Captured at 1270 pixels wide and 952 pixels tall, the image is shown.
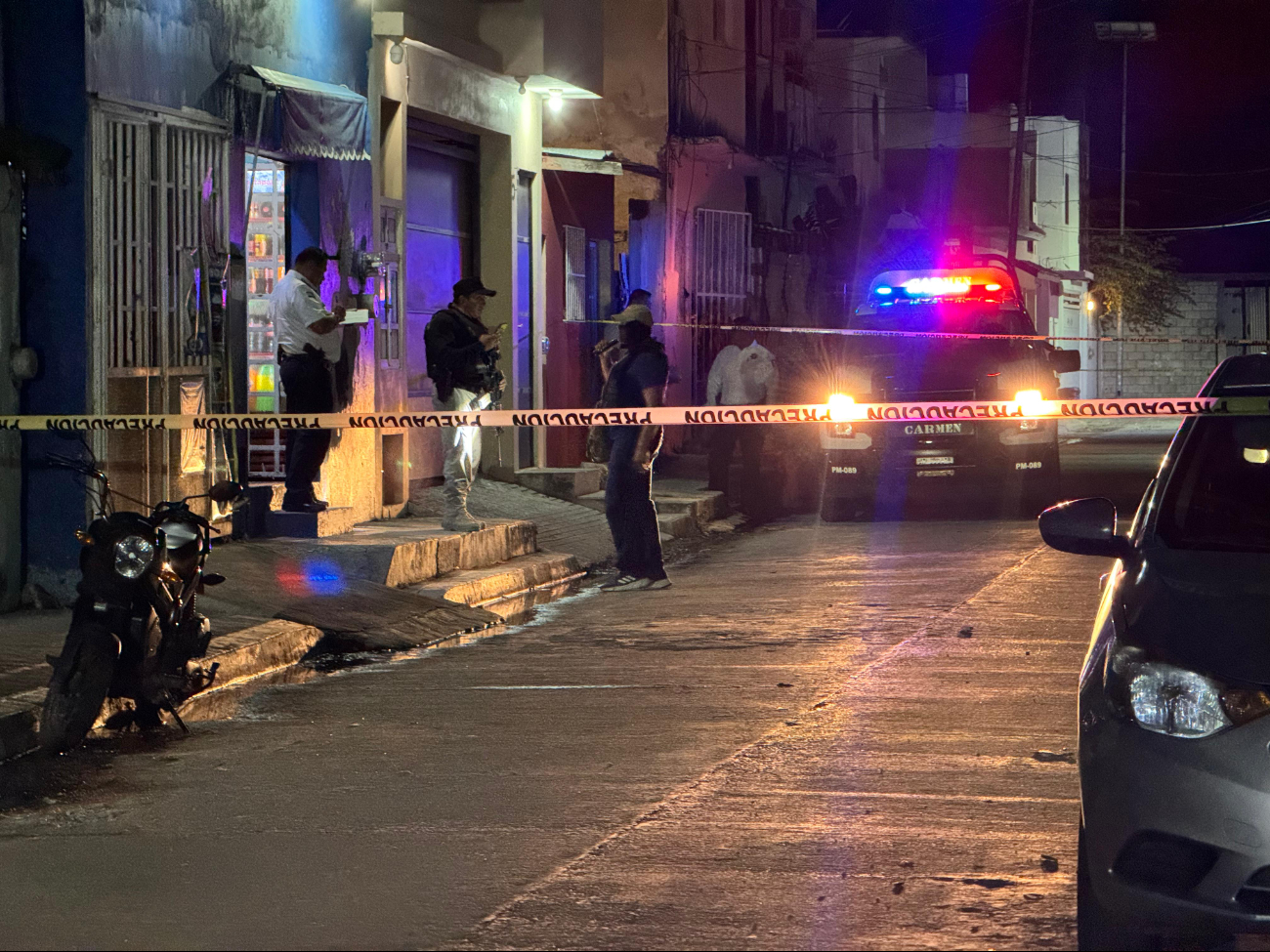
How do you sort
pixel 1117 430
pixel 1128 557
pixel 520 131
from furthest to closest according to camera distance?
pixel 1117 430 < pixel 520 131 < pixel 1128 557

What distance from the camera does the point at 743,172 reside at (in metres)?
29.3

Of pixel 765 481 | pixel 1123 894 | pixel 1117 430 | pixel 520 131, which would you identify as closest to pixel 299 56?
pixel 520 131

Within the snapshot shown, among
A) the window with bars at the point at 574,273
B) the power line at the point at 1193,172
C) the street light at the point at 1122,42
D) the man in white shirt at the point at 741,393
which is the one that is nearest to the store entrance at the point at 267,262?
the man in white shirt at the point at 741,393

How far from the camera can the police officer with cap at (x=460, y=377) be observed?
13.7 meters

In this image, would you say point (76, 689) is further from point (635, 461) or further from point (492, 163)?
point (492, 163)

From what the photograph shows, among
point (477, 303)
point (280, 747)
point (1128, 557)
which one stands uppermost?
point (477, 303)

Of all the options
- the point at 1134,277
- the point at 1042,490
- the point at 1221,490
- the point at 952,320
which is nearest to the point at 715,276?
the point at 952,320

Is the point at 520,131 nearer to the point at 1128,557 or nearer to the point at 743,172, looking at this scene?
the point at 743,172

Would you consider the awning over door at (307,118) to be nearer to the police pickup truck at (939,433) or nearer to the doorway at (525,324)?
the doorway at (525,324)

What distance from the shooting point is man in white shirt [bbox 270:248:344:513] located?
13.4m

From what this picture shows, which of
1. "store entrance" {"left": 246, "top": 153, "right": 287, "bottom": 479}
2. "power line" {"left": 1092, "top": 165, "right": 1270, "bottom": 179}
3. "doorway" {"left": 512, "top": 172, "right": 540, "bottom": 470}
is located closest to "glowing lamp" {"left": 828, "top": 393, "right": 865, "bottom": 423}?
"store entrance" {"left": 246, "top": 153, "right": 287, "bottom": 479}

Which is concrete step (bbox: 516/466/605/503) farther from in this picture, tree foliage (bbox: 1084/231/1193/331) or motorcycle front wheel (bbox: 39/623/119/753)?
tree foliage (bbox: 1084/231/1193/331)

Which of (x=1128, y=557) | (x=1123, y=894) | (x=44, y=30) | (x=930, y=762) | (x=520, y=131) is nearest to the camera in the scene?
(x=1123, y=894)

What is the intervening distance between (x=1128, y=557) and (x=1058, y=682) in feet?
12.4
